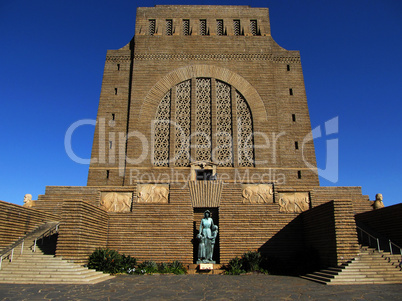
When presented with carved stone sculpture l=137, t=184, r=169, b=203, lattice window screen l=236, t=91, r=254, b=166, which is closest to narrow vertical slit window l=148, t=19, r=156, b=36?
lattice window screen l=236, t=91, r=254, b=166

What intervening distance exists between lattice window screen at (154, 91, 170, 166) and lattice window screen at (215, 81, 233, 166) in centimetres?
269

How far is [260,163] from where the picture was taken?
17328 millimetres

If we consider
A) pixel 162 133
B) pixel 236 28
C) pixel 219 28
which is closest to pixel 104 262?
pixel 162 133

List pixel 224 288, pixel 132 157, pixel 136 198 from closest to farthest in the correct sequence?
pixel 224 288 → pixel 136 198 → pixel 132 157

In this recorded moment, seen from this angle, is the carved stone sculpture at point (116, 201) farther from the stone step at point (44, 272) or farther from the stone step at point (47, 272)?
the stone step at point (47, 272)

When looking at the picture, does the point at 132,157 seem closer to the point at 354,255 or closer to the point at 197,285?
the point at 197,285

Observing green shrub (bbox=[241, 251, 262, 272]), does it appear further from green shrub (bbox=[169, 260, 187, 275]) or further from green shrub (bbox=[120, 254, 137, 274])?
green shrub (bbox=[120, 254, 137, 274])

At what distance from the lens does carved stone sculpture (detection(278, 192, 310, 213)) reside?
1382 centimetres

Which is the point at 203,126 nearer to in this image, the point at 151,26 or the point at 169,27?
the point at 169,27

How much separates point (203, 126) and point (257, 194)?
5706mm

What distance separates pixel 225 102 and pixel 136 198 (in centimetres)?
781

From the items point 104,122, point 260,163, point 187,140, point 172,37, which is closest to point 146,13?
point 172,37

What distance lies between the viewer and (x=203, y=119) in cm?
1831

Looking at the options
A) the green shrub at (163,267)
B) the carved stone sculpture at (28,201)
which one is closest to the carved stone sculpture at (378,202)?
the green shrub at (163,267)
